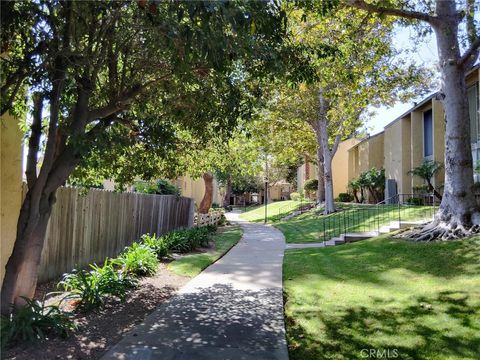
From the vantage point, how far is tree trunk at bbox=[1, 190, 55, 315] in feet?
18.2

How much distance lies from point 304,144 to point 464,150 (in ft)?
70.8

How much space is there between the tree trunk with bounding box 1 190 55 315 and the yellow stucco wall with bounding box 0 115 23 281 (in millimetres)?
1448

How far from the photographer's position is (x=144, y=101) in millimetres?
7316

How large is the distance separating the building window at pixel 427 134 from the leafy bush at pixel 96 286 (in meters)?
19.3

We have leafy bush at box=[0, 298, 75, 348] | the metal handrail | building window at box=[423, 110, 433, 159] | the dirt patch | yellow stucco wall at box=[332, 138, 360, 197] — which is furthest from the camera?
yellow stucco wall at box=[332, 138, 360, 197]

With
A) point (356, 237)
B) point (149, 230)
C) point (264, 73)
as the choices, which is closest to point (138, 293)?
point (264, 73)

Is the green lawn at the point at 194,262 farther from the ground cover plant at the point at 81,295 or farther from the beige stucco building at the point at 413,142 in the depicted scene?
the beige stucco building at the point at 413,142

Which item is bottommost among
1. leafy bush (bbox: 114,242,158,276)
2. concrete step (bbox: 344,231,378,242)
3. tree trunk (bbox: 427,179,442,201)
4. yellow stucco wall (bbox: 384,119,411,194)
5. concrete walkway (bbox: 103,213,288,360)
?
concrete walkway (bbox: 103,213,288,360)

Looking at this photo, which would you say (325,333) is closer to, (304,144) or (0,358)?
(0,358)

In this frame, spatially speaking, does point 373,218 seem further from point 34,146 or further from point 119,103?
point 34,146

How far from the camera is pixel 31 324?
530 centimetres

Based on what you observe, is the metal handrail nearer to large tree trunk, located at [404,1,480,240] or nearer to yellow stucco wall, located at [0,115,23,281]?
large tree trunk, located at [404,1,480,240]

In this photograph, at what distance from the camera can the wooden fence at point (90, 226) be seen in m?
9.12

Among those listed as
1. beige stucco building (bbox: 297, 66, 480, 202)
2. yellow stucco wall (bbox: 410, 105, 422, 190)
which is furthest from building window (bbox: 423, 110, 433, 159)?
yellow stucco wall (bbox: 410, 105, 422, 190)
